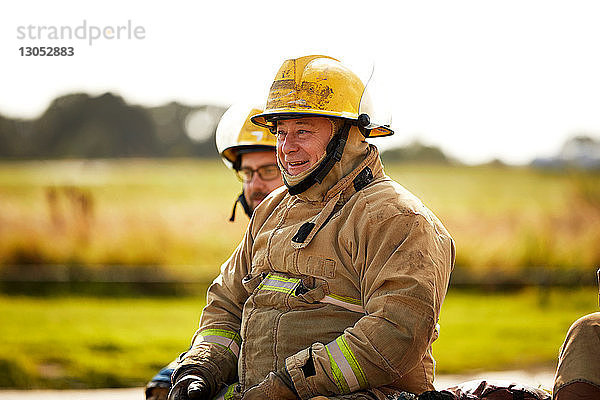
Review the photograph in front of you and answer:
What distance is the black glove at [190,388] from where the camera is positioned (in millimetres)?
3703

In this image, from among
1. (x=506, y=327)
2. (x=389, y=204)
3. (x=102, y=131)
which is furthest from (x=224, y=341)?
(x=102, y=131)

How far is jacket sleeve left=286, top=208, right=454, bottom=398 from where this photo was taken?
3.21 meters

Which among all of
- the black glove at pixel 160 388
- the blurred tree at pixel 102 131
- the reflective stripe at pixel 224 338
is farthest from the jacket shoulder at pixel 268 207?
the blurred tree at pixel 102 131

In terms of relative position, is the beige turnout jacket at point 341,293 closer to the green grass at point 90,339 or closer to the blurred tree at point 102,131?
the green grass at point 90,339

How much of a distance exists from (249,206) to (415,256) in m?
2.00

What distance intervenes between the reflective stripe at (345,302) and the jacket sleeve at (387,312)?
0.28 ft

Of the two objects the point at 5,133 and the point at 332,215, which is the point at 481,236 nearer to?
the point at 5,133

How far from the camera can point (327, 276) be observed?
352cm

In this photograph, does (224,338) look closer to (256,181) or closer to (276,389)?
(276,389)

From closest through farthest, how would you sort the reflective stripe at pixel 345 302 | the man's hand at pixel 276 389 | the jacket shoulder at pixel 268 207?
the man's hand at pixel 276 389, the reflective stripe at pixel 345 302, the jacket shoulder at pixel 268 207

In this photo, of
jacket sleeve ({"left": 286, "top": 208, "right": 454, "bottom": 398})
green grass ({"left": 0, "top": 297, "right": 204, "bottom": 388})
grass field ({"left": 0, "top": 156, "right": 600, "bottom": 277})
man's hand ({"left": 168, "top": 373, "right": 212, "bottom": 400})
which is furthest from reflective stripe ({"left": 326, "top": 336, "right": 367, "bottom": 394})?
grass field ({"left": 0, "top": 156, "right": 600, "bottom": 277})

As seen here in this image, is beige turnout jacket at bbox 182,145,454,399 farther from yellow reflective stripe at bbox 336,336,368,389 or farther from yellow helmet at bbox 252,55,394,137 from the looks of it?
yellow helmet at bbox 252,55,394,137

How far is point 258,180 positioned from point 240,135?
30 centimetres

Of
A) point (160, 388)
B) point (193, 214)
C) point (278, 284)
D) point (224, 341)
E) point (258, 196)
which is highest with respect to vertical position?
point (258, 196)
